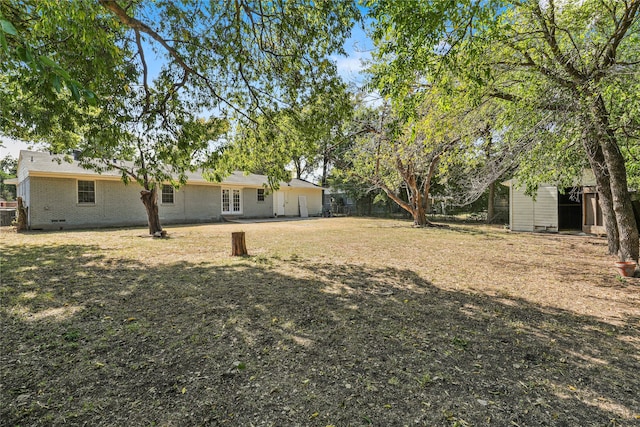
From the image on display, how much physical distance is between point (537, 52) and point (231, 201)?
1816 centimetres

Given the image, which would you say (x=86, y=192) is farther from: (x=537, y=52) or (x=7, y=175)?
(x=7, y=175)

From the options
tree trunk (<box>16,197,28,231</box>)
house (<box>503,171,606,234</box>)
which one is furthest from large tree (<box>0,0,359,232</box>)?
house (<box>503,171,606,234</box>)

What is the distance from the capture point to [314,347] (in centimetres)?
303

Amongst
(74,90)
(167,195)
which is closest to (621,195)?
(74,90)

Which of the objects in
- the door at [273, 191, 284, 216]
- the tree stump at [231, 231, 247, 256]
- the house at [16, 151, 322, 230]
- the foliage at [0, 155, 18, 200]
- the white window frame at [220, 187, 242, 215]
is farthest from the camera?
the foliage at [0, 155, 18, 200]

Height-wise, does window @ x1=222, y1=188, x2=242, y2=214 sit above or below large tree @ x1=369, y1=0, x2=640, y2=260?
below

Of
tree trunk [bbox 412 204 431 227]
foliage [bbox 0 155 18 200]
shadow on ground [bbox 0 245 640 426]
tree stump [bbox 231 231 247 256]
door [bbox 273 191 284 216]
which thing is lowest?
shadow on ground [bbox 0 245 640 426]

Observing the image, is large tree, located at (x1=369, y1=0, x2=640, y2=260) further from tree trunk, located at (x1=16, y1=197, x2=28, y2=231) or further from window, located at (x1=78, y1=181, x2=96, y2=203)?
tree trunk, located at (x1=16, y1=197, x2=28, y2=231)

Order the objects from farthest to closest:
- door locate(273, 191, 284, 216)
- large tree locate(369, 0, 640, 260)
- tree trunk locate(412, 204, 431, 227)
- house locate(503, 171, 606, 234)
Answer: door locate(273, 191, 284, 216) < tree trunk locate(412, 204, 431, 227) < house locate(503, 171, 606, 234) < large tree locate(369, 0, 640, 260)

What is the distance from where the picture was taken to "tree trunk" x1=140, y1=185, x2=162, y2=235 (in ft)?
34.5

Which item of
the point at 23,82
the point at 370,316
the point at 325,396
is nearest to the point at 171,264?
the point at 23,82

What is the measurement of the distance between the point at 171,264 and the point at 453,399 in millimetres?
5951

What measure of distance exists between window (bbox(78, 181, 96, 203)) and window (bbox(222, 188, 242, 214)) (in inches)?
276

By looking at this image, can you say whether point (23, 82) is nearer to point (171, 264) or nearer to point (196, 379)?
point (171, 264)
